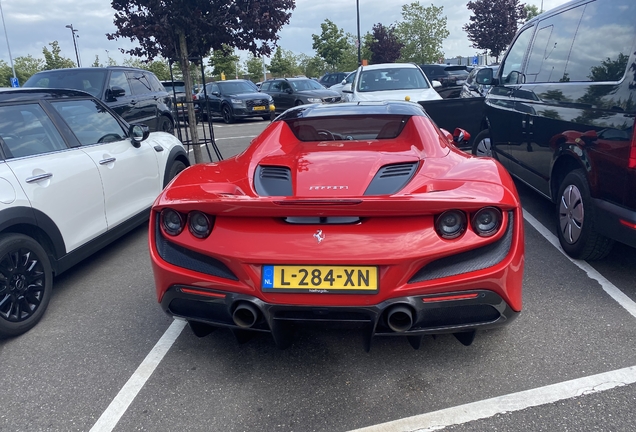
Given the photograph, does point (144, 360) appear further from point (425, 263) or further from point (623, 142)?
point (623, 142)

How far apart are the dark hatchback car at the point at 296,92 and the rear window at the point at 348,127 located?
46.2ft

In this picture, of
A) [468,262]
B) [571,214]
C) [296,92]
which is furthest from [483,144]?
[296,92]

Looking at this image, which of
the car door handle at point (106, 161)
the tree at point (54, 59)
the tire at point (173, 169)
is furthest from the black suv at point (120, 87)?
the tree at point (54, 59)

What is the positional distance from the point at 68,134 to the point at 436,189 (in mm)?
3228

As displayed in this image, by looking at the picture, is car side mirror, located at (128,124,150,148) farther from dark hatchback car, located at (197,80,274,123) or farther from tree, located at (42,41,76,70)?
tree, located at (42,41,76,70)

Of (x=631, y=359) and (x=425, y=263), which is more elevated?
(x=425, y=263)

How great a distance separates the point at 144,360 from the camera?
302cm

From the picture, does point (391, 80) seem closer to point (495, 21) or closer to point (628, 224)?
point (628, 224)

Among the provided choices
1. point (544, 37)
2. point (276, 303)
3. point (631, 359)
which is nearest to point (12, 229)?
point (276, 303)

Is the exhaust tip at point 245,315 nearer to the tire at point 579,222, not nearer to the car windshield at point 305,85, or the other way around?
the tire at point 579,222

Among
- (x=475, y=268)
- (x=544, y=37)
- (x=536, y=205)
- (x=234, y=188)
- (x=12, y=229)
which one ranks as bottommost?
(x=536, y=205)

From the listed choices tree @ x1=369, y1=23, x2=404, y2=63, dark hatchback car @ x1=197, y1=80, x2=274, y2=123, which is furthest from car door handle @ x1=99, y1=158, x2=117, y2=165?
tree @ x1=369, y1=23, x2=404, y2=63

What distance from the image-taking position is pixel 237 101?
18797 millimetres

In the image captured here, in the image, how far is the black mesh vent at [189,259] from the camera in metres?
2.54
